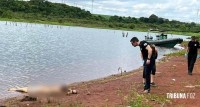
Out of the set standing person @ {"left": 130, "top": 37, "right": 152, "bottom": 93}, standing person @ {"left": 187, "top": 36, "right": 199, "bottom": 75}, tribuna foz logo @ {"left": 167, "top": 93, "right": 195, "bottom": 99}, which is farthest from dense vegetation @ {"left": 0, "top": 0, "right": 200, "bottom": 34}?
standing person @ {"left": 130, "top": 37, "right": 152, "bottom": 93}

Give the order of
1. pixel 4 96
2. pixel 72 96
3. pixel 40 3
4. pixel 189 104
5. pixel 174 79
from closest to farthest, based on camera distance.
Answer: pixel 189 104 → pixel 72 96 → pixel 4 96 → pixel 174 79 → pixel 40 3

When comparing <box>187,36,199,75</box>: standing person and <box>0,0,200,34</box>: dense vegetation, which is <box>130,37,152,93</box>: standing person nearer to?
<box>187,36,199,75</box>: standing person

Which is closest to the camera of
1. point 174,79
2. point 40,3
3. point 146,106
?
point 146,106

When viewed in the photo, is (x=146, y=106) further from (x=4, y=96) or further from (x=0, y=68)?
(x=0, y=68)

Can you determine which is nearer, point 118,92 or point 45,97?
point 45,97

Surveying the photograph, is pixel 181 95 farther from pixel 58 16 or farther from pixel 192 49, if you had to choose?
pixel 58 16

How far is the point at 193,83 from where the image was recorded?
16484 millimetres

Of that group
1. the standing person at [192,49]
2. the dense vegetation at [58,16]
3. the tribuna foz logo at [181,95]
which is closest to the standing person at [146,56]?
the tribuna foz logo at [181,95]

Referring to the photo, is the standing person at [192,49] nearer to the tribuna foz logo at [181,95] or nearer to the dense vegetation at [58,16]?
the tribuna foz logo at [181,95]

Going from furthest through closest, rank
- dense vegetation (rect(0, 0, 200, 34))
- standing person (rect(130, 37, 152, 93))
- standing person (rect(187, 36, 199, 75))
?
1. dense vegetation (rect(0, 0, 200, 34))
2. standing person (rect(187, 36, 199, 75))
3. standing person (rect(130, 37, 152, 93))

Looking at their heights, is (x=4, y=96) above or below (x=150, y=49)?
below

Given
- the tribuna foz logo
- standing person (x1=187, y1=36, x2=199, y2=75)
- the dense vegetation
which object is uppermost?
the dense vegetation

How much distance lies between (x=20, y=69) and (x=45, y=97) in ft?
43.3

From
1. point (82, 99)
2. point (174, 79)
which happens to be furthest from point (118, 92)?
point (174, 79)
